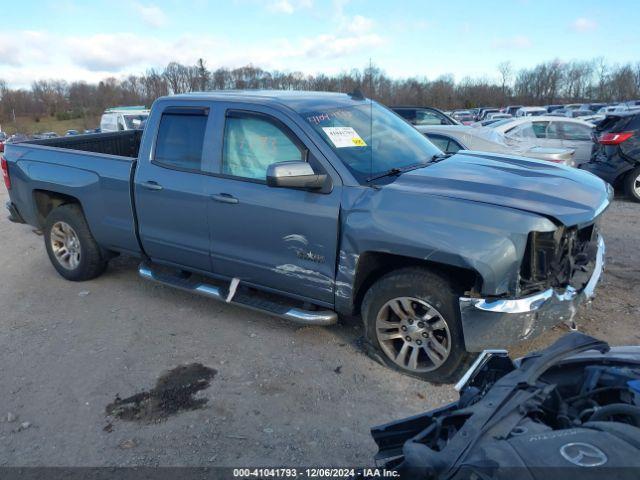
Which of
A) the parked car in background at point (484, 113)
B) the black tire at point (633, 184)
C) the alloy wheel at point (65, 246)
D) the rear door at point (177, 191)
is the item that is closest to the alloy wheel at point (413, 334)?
the rear door at point (177, 191)

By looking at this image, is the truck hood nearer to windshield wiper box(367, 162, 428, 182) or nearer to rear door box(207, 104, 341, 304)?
windshield wiper box(367, 162, 428, 182)

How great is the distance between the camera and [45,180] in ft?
18.4

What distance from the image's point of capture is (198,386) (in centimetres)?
376

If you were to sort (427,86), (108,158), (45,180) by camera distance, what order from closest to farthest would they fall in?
(108,158) → (45,180) → (427,86)

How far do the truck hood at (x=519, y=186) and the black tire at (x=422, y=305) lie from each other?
0.59 metres

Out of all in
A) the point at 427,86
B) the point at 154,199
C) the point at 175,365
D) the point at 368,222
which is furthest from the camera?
the point at 427,86

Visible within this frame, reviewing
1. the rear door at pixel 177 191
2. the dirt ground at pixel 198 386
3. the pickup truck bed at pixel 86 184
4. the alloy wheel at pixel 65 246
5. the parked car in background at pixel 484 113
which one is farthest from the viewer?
the parked car in background at pixel 484 113

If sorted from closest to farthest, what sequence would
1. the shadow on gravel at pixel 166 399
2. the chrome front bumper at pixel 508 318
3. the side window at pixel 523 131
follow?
the chrome front bumper at pixel 508 318 < the shadow on gravel at pixel 166 399 < the side window at pixel 523 131

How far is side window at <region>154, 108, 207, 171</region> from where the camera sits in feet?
14.8

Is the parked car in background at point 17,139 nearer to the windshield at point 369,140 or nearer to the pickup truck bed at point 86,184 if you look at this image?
the pickup truck bed at point 86,184

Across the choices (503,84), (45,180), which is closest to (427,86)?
(503,84)

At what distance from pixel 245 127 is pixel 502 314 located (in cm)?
243

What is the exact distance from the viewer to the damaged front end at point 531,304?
3303mm

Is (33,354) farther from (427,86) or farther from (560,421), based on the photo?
(427,86)
